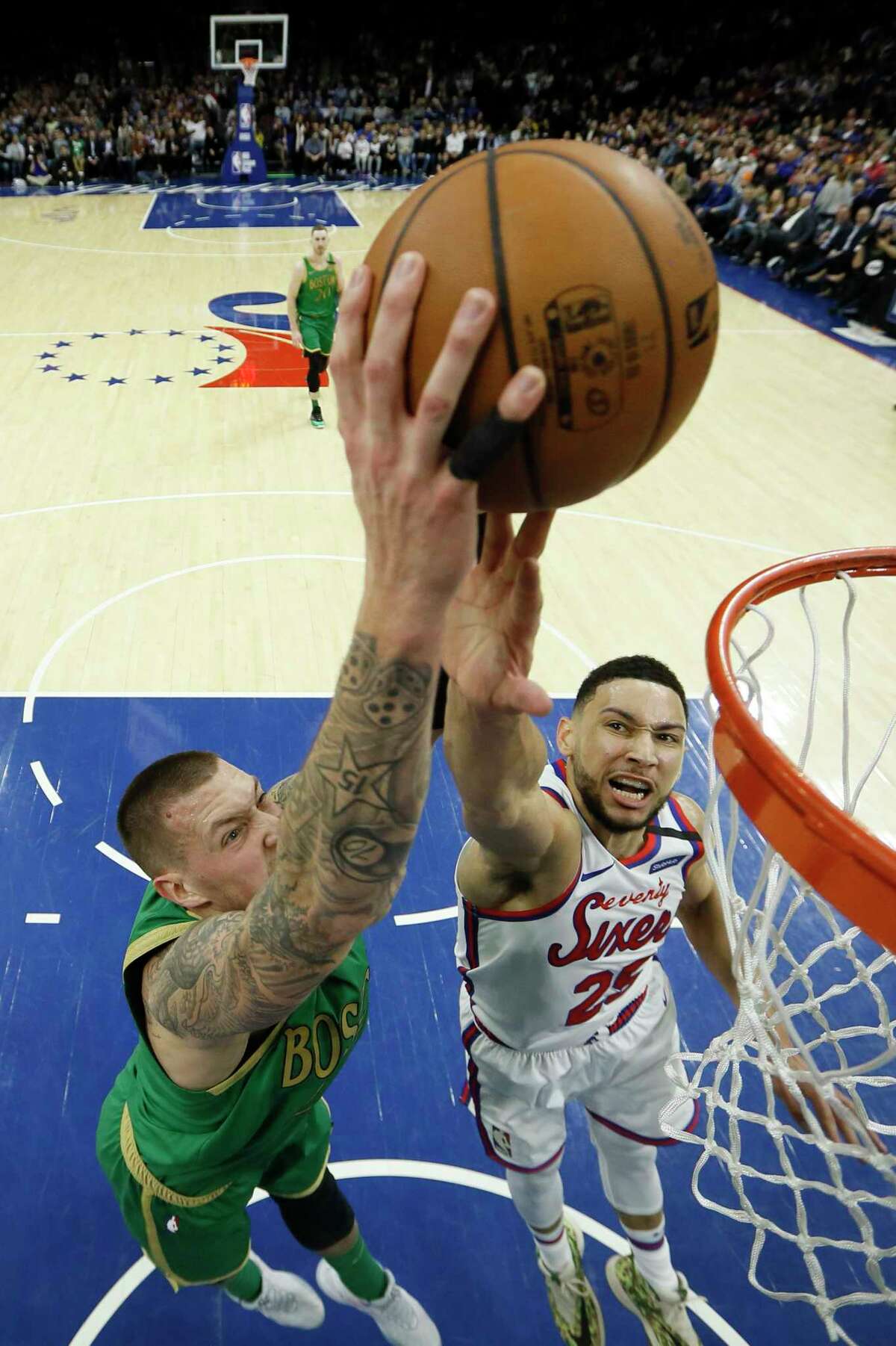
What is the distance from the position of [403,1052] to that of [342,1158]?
1.36 feet

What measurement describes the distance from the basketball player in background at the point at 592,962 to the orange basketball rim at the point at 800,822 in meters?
0.35

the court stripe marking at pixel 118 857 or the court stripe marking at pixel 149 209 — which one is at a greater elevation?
the court stripe marking at pixel 149 209

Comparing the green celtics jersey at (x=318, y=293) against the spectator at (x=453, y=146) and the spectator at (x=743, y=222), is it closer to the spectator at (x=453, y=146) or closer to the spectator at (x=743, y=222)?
the spectator at (x=743, y=222)

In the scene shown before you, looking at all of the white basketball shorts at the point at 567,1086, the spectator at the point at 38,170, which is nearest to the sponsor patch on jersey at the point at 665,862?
the white basketball shorts at the point at 567,1086

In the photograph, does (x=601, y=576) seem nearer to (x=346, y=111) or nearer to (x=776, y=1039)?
(x=776, y=1039)

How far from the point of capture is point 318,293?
24.6 feet

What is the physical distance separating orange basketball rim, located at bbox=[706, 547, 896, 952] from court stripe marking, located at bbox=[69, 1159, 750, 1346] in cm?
174

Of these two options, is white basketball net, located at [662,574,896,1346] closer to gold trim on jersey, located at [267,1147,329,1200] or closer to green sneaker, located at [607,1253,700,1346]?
green sneaker, located at [607,1253,700,1346]

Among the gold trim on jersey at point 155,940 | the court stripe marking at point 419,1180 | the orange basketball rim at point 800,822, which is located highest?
the orange basketball rim at point 800,822

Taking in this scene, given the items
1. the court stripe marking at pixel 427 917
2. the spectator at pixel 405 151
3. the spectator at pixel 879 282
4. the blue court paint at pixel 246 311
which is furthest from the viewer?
the spectator at pixel 405 151

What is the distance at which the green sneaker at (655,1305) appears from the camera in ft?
8.25

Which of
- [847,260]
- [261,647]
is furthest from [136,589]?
[847,260]

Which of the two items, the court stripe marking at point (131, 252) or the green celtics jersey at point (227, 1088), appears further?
the court stripe marking at point (131, 252)

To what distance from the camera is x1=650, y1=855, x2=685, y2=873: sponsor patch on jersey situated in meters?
2.29
